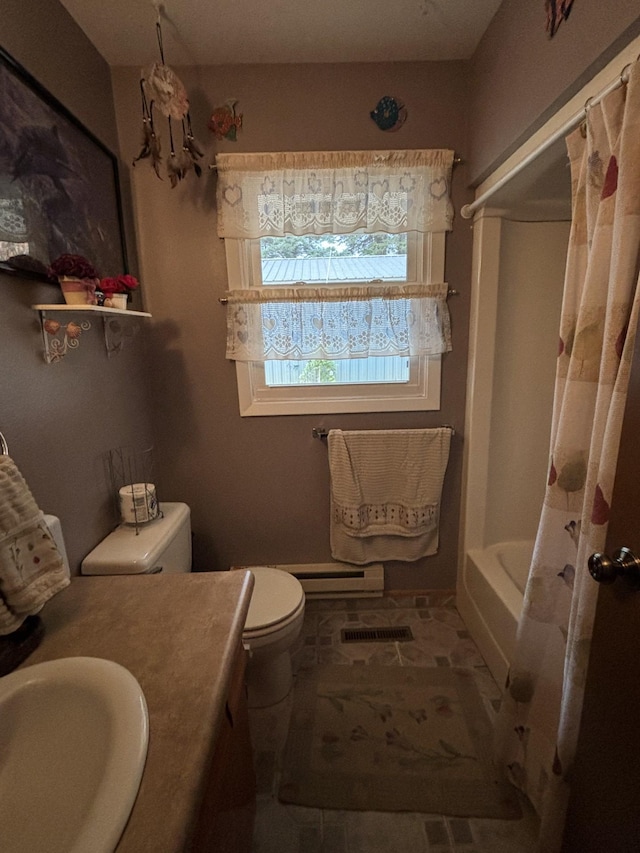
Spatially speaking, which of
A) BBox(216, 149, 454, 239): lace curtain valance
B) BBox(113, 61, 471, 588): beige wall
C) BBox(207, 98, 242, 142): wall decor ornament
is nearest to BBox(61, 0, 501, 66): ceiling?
BBox(113, 61, 471, 588): beige wall

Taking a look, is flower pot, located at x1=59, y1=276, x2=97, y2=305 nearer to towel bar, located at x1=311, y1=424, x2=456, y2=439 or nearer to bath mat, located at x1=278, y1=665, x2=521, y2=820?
towel bar, located at x1=311, y1=424, x2=456, y2=439

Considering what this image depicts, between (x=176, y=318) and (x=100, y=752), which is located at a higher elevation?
(x=176, y=318)

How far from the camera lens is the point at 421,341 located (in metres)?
1.74

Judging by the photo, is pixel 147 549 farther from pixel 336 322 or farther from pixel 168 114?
A: pixel 168 114

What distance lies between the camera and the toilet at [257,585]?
1249 mm

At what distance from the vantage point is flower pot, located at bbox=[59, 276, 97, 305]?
3.65 ft

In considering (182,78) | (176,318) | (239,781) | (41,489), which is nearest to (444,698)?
(239,781)

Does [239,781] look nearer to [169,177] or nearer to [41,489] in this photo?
[41,489]

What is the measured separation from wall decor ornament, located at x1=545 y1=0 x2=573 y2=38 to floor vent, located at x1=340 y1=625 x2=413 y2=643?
2.16 m

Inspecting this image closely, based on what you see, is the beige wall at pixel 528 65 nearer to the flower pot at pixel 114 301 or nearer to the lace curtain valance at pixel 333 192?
the lace curtain valance at pixel 333 192

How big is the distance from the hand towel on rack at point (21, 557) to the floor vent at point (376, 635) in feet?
4.62

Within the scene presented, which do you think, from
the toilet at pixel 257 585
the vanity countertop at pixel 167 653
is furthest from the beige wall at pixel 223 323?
the vanity countertop at pixel 167 653

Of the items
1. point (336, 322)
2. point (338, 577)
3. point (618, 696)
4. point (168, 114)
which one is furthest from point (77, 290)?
point (338, 577)

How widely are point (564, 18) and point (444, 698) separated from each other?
213cm
